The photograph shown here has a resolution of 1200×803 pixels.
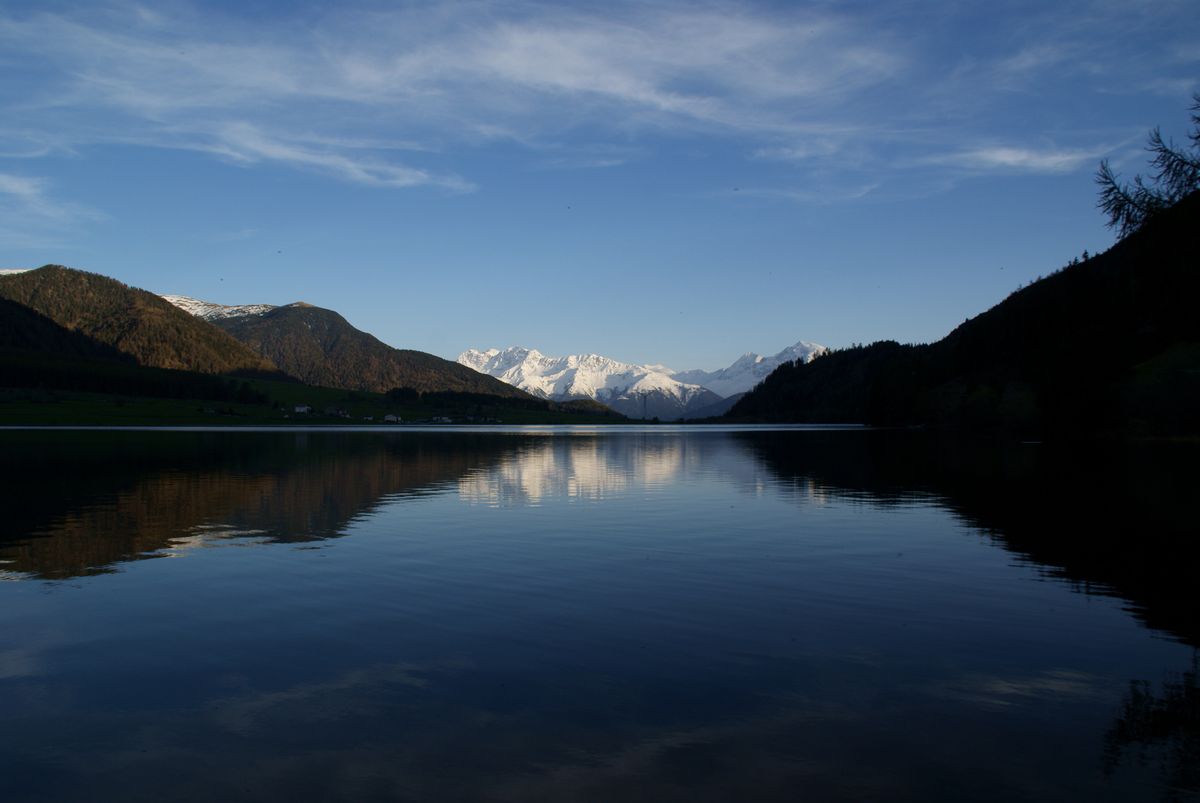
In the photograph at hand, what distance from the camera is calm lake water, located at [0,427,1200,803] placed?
11.4 meters

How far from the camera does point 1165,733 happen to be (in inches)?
498

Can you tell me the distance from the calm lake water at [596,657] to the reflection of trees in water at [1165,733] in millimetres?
56

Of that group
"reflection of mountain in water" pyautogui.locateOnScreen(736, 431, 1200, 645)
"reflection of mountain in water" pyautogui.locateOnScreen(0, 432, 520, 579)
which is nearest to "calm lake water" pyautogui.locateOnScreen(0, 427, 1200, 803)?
"reflection of mountain in water" pyautogui.locateOnScreen(736, 431, 1200, 645)

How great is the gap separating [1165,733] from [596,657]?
32.7 feet

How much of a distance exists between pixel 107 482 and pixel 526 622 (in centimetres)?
4676

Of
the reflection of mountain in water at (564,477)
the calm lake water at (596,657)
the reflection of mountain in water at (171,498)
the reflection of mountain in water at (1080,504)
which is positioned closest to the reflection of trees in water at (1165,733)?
the calm lake water at (596,657)

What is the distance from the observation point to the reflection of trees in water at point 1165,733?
1122 centimetres

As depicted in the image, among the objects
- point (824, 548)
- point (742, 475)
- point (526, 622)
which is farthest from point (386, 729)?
point (742, 475)

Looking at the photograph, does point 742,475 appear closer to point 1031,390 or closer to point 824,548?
point 824,548

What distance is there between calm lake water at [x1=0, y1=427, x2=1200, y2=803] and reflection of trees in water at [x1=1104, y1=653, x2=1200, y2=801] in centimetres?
6

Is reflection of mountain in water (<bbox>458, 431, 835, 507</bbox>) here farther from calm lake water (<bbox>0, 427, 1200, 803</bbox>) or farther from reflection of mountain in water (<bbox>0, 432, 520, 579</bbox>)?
calm lake water (<bbox>0, 427, 1200, 803</bbox>)

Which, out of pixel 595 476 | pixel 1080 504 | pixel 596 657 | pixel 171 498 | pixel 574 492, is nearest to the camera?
pixel 596 657

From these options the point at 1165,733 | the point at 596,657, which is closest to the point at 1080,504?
the point at 1165,733

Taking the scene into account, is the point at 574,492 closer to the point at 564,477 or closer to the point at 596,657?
the point at 564,477
